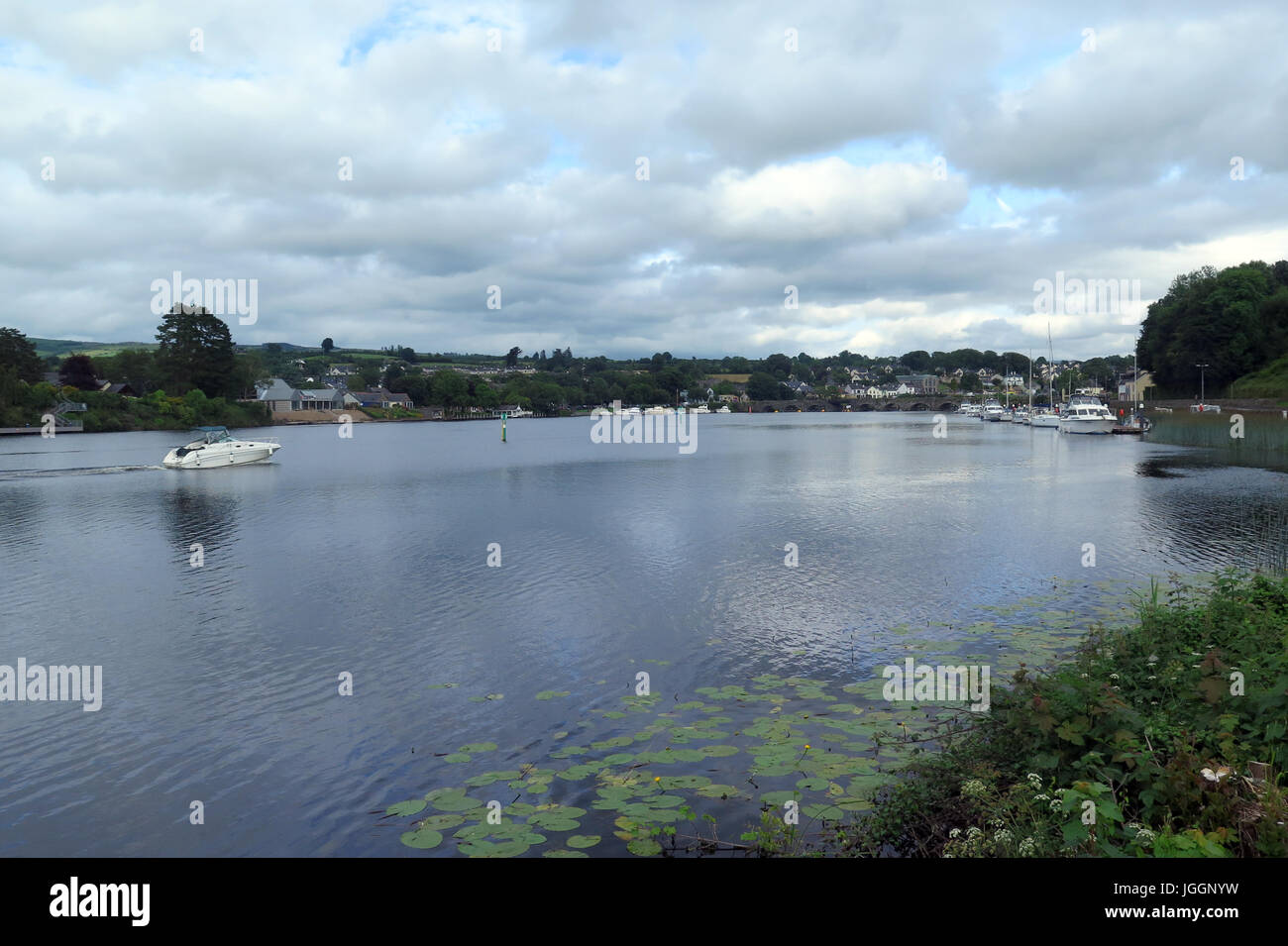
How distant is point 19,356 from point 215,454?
378 feet

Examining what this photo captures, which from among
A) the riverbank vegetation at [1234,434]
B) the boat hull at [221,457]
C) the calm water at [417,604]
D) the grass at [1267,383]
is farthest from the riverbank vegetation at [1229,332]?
the boat hull at [221,457]

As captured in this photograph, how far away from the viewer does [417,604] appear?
22.7 metres

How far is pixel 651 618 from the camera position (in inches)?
828

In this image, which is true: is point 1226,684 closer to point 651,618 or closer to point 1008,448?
point 651,618

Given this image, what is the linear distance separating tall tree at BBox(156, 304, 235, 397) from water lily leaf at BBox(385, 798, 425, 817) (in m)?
178

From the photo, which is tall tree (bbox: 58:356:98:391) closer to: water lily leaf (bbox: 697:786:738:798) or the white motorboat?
the white motorboat

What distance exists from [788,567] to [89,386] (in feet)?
623

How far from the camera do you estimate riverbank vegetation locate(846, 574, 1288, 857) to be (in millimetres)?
7695

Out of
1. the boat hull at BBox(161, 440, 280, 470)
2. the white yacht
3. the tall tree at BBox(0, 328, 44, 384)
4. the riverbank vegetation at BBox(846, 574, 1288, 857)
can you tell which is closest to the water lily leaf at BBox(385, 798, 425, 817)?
the riverbank vegetation at BBox(846, 574, 1288, 857)

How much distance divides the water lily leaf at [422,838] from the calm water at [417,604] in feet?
0.50

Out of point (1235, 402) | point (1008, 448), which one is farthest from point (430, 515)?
point (1235, 402)

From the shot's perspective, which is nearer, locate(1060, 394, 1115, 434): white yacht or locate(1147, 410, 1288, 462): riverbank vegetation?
locate(1147, 410, 1288, 462): riverbank vegetation

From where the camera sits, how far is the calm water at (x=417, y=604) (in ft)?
39.8
